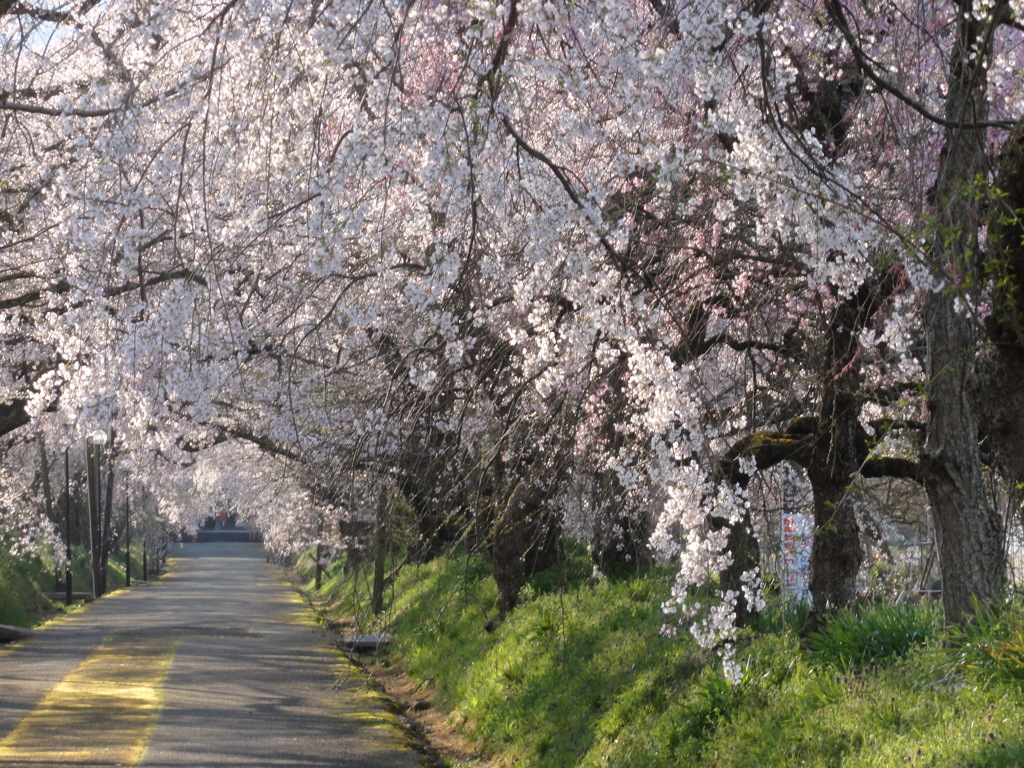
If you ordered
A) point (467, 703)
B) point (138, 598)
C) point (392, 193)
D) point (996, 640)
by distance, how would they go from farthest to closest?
1. point (138, 598)
2. point (467, 703)
3. point (392, 193)
4. point (996, 640)

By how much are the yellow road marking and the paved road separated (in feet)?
0.06

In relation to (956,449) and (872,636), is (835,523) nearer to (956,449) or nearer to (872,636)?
(872,636)

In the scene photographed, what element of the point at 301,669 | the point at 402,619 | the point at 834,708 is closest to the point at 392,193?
the point at 834,708

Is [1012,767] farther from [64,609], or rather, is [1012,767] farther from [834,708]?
[64,609]

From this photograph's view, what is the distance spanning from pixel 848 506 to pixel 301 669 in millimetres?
13356

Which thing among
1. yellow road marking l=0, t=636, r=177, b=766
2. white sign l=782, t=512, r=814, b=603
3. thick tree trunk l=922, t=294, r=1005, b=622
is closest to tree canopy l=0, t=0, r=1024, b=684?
thick tree trunk l=922, t=294, r=1005, b=622

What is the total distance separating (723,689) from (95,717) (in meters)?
8.86

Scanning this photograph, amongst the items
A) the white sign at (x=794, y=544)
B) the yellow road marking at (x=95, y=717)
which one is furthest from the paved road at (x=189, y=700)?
the white sign at (x=794, y=544)

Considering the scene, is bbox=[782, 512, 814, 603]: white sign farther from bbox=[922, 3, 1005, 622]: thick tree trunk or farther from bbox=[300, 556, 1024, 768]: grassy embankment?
bbox=[922, 3, 1005, 622]: thick tree trunk

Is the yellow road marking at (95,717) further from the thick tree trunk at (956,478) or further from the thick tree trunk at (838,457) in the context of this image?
the thick tree trunk at (956,478)

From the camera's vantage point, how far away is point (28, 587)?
115ft

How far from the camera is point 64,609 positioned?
1441 inches

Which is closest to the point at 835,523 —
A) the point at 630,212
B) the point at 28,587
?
the point at 630,212

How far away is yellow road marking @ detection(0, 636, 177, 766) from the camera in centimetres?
1168
